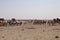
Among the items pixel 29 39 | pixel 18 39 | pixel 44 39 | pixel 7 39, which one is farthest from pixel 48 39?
pixel 7 39

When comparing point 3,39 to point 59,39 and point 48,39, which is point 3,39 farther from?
point 59,39

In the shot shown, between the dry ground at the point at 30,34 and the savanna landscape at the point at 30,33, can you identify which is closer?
the dry ground at the point at 30,34

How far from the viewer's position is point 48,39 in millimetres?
18812

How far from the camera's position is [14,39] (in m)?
19.1

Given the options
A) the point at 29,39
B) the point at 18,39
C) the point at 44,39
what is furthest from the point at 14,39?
the point at 44,39

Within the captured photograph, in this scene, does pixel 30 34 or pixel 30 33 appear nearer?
pixel 30 34

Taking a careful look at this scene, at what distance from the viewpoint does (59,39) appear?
19.0 meters

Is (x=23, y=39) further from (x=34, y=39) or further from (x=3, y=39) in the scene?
(x=3, y=39)

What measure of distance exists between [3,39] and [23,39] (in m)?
2.65

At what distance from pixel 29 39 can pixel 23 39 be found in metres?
0.74

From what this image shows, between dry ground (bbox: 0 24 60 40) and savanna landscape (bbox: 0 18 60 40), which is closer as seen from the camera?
dry ground (bbox: 0 24 60 40)

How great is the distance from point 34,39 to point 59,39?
3.07m

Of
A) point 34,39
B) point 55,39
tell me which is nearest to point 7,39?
point 34,39

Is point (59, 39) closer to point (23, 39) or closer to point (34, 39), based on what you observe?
point (34, 39)
